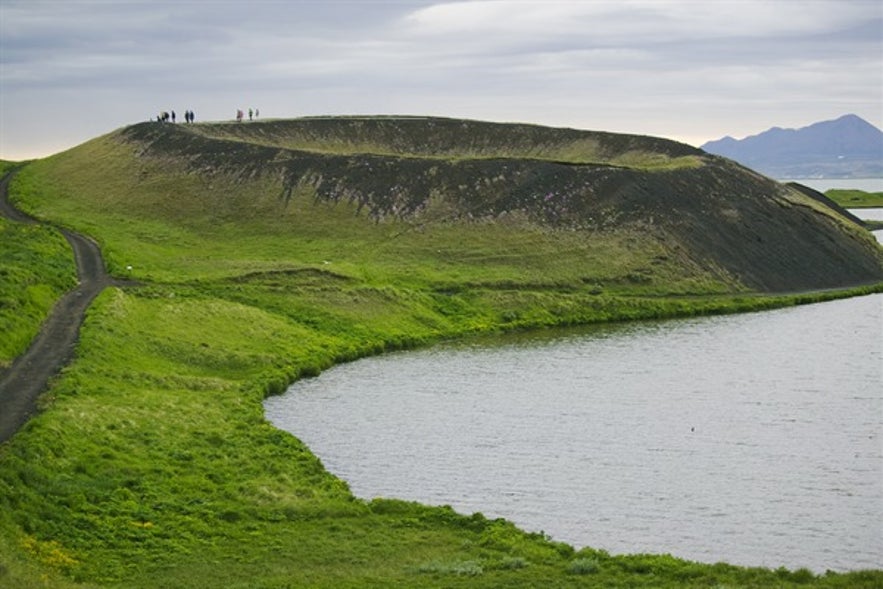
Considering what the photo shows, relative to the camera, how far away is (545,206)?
134 m

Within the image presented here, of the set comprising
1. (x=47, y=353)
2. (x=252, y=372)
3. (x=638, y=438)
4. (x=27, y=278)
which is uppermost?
(x=27, y=278)

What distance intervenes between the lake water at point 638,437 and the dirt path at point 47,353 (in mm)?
12268

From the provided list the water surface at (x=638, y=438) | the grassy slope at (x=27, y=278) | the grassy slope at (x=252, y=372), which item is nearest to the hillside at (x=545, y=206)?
the grassy slope at (x=252, y=372)

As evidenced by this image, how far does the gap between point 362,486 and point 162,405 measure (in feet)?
50.4

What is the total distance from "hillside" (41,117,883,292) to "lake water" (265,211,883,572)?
3331cm

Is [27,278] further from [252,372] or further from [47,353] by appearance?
[252,372]

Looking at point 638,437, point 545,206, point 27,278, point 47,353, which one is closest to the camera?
point 638,437

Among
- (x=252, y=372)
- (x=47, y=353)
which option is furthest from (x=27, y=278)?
(x=252, y=372)

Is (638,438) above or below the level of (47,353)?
below

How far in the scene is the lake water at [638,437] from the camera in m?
44.4

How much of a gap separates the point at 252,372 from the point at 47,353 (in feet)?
43.7

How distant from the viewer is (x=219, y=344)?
80.6 m

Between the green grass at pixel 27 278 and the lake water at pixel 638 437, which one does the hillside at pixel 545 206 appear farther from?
the lake water at pixel 638 437

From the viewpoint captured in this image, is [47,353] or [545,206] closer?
[47,353]
